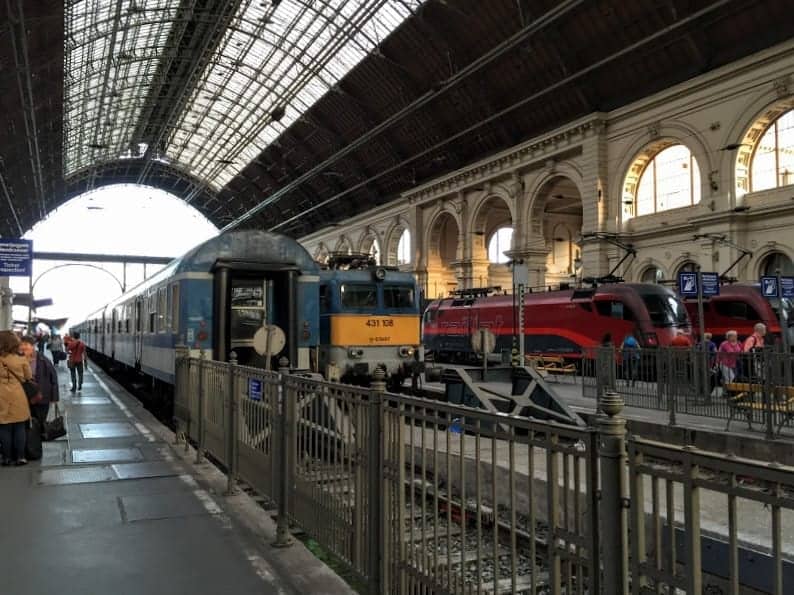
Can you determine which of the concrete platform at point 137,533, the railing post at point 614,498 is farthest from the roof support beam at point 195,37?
the railing post at point 614,498

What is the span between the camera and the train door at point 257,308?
1312 cm

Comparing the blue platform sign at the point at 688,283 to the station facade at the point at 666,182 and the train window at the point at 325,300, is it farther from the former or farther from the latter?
the station facade at the point at 666,182

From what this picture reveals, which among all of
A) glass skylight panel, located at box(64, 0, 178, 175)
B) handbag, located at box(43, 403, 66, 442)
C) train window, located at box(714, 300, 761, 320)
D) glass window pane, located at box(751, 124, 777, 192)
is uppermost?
glass skylight panel, located at box(64, 0, 178, 175)

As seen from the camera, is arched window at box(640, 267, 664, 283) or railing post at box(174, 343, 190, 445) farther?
arched window at box(640, 267, 664, 283)

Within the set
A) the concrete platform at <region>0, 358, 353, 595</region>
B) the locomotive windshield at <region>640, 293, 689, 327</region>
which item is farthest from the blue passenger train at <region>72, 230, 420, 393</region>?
the locomotive windshield at <region>640, 293, 689, 327</region>

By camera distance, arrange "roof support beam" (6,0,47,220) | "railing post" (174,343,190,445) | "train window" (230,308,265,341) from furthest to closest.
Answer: "roof support beam" (6,0,47,220), "train window" (230,308,265,341), "railing post" (174,343,190,445)

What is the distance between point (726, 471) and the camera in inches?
84.0

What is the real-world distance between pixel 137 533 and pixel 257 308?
8.32m

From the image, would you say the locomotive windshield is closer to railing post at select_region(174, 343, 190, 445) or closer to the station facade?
the station facade

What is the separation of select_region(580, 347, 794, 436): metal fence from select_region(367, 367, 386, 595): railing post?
769 cm

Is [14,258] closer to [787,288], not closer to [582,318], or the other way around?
[582,318]

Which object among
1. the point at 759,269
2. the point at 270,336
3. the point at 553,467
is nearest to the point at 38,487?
the point at 270,336

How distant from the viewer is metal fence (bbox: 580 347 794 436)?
34.3 feet

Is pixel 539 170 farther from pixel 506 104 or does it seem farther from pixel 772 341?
pixel 772 341
